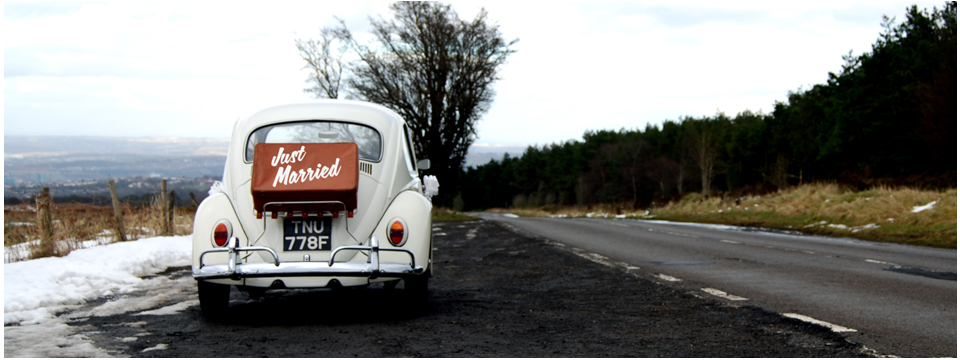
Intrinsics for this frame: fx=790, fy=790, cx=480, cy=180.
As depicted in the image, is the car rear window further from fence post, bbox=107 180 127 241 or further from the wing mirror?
fence post, bbox=107 180 127 241

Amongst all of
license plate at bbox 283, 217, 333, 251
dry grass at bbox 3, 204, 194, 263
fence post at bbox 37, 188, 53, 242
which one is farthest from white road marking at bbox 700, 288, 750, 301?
fence post at bbox 37, 188, 53, 242

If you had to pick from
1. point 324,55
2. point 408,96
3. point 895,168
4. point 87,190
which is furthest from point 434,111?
point 895,168

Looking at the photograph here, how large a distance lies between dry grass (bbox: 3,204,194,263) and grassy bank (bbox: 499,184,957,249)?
51.7 feet

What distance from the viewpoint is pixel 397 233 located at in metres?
6.75

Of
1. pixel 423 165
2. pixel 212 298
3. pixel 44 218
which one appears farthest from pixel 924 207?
pixel 44 218

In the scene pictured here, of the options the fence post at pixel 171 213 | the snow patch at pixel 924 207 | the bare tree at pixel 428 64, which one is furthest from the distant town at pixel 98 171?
the snow patch at pixel 924 207

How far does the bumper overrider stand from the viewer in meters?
6.30

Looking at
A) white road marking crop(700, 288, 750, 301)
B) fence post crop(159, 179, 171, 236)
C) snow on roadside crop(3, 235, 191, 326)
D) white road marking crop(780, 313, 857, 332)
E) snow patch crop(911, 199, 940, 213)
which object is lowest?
snow on roadside crop(3, 235, 191, 326)

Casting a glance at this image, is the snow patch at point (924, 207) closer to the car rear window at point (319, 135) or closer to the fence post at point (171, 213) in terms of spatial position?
the car rear window at point (319, 135)

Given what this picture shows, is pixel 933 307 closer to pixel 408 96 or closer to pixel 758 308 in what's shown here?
pixel 758 308

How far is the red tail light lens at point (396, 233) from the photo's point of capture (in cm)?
673

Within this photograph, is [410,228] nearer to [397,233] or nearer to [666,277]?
[397,233]

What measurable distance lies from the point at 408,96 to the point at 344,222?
96.9 feet

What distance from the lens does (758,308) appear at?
7.21 meters
